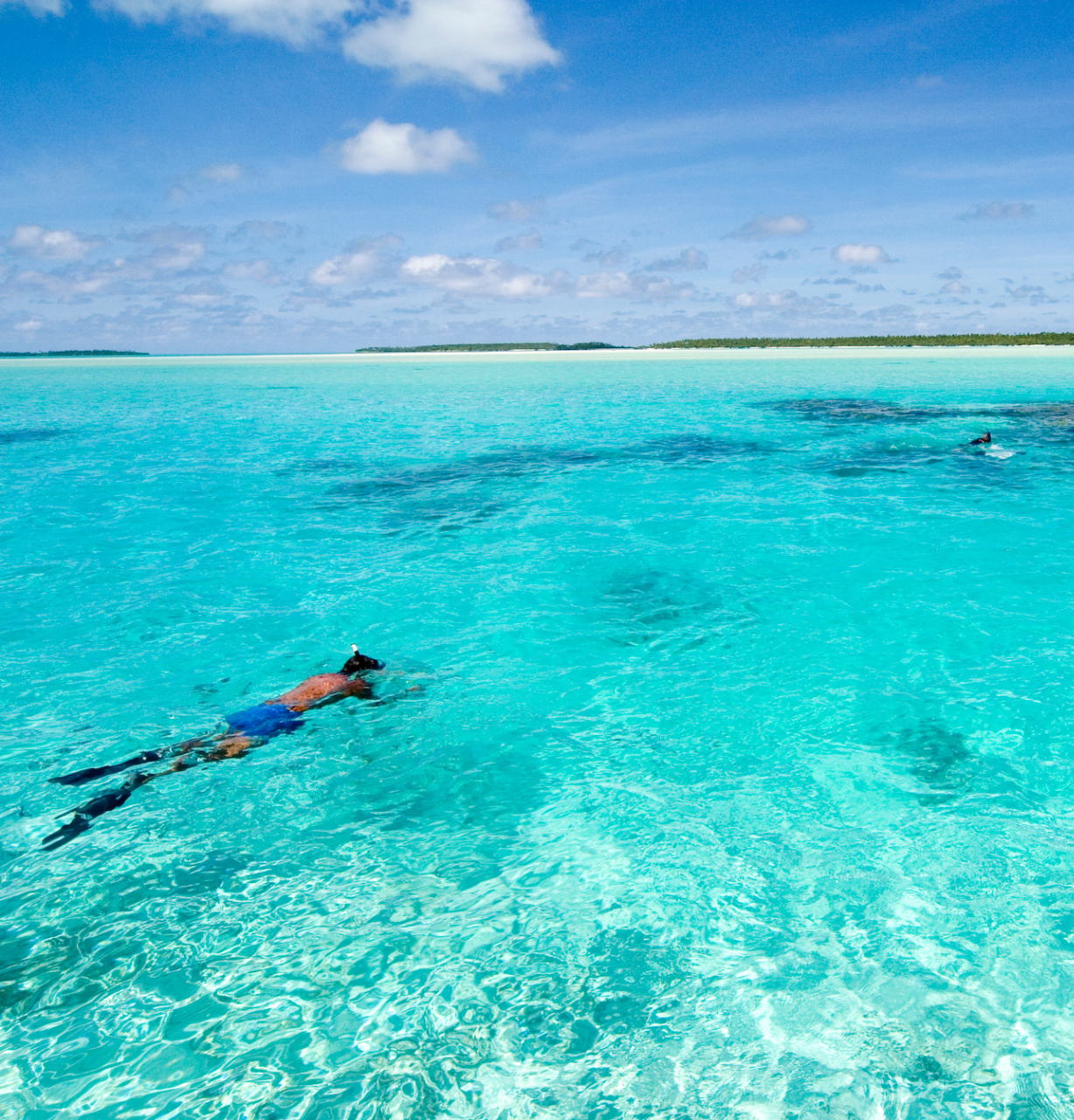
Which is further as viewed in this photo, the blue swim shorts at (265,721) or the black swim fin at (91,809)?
the blue swim shorts at (265,721)

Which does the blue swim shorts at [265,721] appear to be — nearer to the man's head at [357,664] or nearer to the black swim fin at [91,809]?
the man's head at [357,664]

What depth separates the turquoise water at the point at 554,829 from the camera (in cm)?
435

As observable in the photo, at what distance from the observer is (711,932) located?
5.32 meters

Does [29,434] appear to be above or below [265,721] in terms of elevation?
above

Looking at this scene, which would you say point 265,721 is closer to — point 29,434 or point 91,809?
point 91,809

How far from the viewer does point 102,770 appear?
23.8 ft

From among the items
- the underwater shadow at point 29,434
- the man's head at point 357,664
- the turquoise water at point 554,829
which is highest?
the underwater shadow at point 29,434

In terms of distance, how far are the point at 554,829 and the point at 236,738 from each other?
397 centimetres

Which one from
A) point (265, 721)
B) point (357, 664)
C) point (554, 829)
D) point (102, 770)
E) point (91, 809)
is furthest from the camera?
point (357, 664)

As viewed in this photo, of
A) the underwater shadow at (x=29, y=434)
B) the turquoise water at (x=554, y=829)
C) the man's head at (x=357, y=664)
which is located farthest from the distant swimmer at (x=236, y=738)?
the underwater shadow at (x=29, y=434)

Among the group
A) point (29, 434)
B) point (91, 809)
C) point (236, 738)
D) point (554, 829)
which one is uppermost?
point (29, 434)

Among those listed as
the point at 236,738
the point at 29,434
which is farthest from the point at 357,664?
the point at 29,434

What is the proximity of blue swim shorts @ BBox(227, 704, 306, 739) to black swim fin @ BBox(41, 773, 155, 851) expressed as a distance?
110 centimetres

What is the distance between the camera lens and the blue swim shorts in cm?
820
